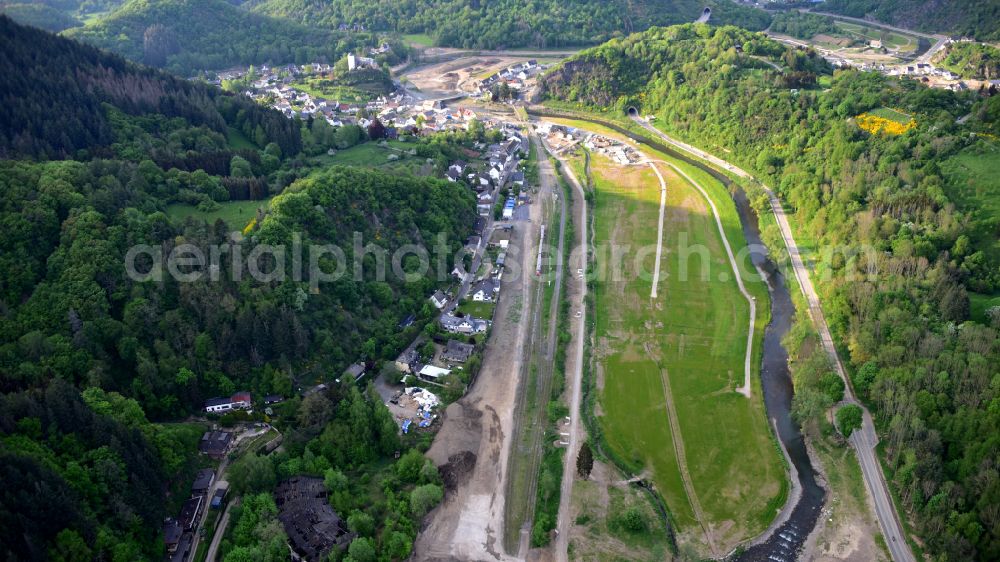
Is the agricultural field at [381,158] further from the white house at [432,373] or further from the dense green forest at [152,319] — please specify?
the white house at [432,373]

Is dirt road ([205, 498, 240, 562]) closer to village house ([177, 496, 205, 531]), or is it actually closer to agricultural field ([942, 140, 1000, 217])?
village house ([177, 496, 205, 531])

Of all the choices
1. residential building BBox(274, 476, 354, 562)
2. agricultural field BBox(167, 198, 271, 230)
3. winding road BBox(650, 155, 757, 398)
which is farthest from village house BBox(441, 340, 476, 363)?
winding road BBox(650, 155, 757, 398)

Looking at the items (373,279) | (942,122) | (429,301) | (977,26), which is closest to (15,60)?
(373,279)

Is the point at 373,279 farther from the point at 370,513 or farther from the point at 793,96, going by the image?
the point at 793,96

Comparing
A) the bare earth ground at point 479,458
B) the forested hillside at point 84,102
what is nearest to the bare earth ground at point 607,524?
the bare earth ground at point 479,458

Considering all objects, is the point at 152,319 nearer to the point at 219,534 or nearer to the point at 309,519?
the point at 219,534

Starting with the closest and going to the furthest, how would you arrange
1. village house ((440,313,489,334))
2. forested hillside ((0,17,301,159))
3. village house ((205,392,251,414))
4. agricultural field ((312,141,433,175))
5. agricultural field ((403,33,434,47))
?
village house ((205,392,251,414)) → village house ((440,313,489,334)) → forested hillside ((0,17,301,159)) → agricultural field ((312,141,433,175)) → agricultural field ((403,33,434,47))
